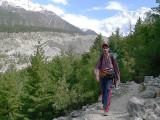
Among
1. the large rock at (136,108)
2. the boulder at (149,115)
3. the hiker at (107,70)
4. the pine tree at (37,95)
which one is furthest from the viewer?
the pine tree at (37,95)

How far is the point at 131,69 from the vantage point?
2603 cm

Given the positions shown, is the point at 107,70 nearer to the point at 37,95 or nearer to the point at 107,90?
the point at 107,90

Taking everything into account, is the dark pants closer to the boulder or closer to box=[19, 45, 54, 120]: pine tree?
the boulder

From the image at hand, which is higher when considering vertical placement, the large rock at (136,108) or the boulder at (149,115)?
the large rock at (136,108)

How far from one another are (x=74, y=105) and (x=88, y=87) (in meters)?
3.54

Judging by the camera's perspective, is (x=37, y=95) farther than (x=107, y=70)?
Yes

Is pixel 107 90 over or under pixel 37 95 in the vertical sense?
over

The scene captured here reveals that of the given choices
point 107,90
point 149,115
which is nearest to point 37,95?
point 107,90

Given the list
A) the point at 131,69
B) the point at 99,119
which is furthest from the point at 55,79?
the point at 99,119

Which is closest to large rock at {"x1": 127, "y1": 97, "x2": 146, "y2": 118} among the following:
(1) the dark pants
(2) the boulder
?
(2) the boulder

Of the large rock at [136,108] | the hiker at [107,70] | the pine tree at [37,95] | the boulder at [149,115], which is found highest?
the hiker at [107,70]

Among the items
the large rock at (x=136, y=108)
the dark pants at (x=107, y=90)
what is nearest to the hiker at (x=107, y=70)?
the dark pants at (x=107, y=90)

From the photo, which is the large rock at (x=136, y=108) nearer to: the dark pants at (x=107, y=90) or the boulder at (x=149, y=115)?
the boulder at (x=149, y=115)

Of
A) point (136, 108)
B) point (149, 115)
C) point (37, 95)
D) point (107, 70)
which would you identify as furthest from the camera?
point (37, 95)
